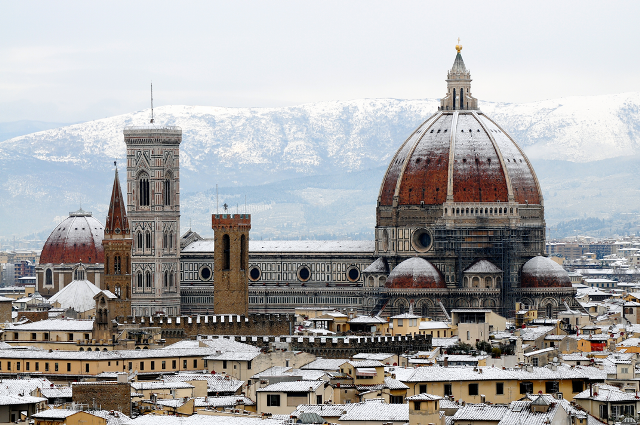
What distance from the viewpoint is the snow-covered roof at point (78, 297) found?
5512 inches

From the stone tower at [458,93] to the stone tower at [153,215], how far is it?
21.8m

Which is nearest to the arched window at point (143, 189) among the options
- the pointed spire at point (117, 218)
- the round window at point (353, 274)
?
the pointed spire at point (117, 218)

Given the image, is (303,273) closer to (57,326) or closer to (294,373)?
(57,326)

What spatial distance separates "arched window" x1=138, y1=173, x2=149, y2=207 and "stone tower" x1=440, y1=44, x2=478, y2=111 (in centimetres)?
2435

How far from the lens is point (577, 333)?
11244 centimetres

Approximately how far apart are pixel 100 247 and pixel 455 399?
111 m

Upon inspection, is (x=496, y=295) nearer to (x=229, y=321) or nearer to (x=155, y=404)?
(x=229, y=321)

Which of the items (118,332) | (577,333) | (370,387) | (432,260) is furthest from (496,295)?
(370,387)

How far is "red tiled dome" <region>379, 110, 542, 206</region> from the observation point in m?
143

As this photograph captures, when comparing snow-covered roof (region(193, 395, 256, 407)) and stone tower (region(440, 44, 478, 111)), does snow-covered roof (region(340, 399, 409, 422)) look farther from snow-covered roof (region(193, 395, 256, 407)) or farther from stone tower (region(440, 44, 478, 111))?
stone tower (region(440, 44, 478, 111))

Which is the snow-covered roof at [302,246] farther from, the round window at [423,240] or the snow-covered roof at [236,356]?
the snow-covered roof at [236,356]

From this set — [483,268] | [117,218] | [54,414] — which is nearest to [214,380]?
[54,414]

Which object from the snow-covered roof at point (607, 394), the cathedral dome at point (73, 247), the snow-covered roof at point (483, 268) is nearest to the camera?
the snow-covered roof at point (607, 394)

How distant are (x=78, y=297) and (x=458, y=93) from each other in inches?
1356
